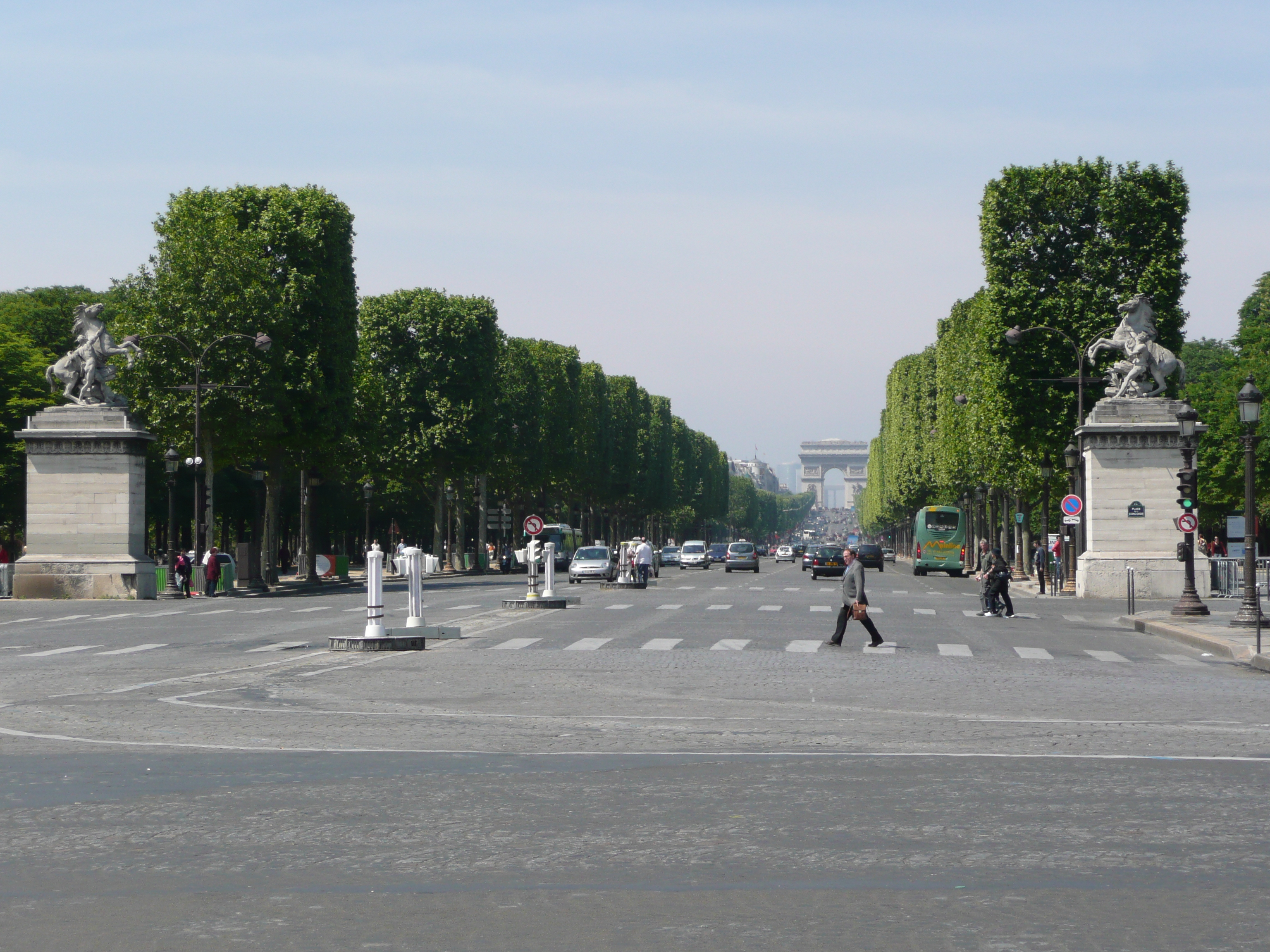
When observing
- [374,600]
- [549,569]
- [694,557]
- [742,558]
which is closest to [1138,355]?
[549,569]

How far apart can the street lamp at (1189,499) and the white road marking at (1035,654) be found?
372 inches

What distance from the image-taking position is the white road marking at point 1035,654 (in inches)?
924

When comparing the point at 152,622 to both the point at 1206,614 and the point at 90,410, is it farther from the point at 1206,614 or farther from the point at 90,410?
the point at 1206,614

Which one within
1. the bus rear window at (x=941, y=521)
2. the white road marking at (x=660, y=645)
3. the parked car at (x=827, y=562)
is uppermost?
the bus rear window at (x=941, y=521)

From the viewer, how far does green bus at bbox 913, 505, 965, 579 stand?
83.8 meters

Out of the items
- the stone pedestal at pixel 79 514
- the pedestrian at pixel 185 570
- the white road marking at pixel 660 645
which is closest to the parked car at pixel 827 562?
the pedestrian at pixel 185 570

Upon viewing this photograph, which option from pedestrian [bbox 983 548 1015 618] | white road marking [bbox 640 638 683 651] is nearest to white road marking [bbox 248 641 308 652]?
A: white road marking [bbox 640 638 683 651]

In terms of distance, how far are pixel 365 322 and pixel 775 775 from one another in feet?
227

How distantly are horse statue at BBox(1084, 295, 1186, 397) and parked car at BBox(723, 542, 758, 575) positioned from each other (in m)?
40.9

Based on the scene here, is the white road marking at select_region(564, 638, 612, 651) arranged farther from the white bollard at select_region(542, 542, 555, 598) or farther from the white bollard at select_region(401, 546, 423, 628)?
the white bollard at select_region(542, 542, 555, 598)

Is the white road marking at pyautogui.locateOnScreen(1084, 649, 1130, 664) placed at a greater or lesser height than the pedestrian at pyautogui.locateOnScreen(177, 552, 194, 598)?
lesser

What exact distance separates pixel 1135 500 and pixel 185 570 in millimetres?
29760

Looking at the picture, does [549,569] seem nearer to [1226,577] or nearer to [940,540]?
[1226,577]

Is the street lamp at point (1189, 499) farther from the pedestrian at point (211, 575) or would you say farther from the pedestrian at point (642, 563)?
the pedestrian at point (211, 575)
